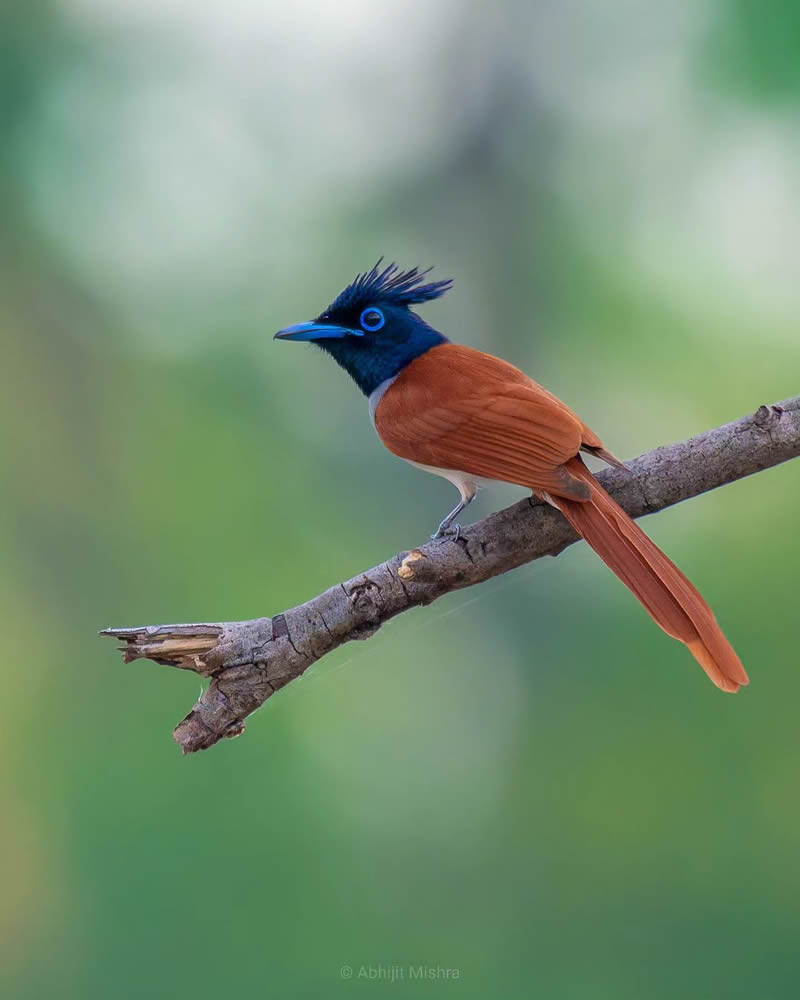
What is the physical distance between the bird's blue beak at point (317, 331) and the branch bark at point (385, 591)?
624mm

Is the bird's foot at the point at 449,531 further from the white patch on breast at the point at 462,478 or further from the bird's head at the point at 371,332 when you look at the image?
the bird's head at the point at 371,332

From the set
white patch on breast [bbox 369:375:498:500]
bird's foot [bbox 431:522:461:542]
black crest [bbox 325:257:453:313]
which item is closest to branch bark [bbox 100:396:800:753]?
bird's foot [bbox 431:522:461:542]

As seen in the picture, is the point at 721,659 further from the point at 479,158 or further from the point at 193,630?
the point at 479,158

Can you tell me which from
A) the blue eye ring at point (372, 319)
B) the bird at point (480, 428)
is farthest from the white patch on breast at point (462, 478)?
the blue eye ring at point (372, 319)

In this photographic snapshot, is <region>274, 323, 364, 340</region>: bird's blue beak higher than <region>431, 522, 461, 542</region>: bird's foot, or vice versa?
<region>274, 323, 364, 340</region>: bird's blue beak

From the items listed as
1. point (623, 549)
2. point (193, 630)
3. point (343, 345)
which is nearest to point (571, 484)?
point (623, 549)

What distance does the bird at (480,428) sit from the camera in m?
1.61

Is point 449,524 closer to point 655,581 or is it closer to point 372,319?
point 655,581

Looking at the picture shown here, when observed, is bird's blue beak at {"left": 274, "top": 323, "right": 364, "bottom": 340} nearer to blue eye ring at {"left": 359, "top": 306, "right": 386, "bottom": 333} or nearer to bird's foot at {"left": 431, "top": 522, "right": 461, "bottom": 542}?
blue eye ring at {"left": 359, "top": 306, "right": 386, "bottom": 333}

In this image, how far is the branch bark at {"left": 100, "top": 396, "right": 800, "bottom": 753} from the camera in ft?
5.31

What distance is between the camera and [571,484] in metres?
1.64

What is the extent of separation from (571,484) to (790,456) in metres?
0.36

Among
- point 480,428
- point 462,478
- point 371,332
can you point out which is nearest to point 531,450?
point 480,428

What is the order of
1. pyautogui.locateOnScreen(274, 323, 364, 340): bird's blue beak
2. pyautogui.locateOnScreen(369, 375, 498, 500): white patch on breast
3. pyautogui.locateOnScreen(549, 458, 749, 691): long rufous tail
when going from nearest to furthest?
pyautogui.locateOnScreen(549, 458, 749, 691): long rufous tail < pyautogui.locateOnScreen(369, 375, 498, 500): white patch on breast < pyautogui.locateOnScreen(274, 323, 364, 340): bird's blue beak
